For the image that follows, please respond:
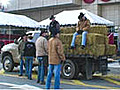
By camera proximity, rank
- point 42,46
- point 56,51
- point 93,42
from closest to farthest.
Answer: point 56,51 → point 42,46 → point 93,42

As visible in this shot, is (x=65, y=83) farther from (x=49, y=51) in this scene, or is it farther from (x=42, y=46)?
(x=49, y=51)

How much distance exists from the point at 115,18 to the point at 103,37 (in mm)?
16754

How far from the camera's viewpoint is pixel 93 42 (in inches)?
439

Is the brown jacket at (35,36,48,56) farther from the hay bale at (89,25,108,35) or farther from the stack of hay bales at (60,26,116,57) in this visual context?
the hay bale at (89,25,108,35)

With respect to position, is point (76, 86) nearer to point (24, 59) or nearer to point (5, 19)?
point (24, 59)

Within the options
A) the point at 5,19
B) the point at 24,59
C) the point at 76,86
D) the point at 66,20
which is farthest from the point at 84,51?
the point at 5,19

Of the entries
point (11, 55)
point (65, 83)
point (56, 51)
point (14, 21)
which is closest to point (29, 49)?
point (65, 83)

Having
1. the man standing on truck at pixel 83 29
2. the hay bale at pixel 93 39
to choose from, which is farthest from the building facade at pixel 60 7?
the hay bale at pixel 93 39

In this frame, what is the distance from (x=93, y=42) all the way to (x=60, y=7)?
67.8 ft

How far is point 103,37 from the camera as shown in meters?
11.7

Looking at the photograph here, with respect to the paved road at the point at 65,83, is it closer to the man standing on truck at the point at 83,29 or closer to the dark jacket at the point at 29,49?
the dark jacket at the point at 29,49

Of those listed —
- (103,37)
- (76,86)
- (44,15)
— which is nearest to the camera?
(76,86)

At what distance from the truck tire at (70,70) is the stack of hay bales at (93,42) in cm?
45

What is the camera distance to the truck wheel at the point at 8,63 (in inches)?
541
